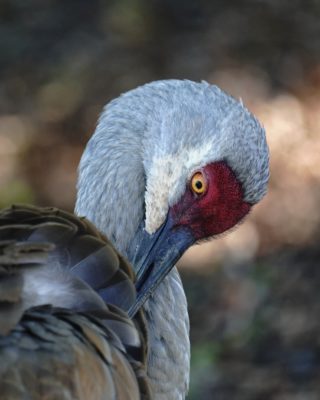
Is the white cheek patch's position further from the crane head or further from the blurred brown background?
the blurred brown background

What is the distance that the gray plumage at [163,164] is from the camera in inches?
171

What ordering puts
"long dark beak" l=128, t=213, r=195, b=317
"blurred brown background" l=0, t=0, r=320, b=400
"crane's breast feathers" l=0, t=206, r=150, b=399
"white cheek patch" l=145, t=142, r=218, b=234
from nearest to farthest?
"crane's breast feathers" l=0, t=206, r=150, b=399, "long dark beak" l=128, t=213, r=195, b=317, "white cheek patch" l=145, t=142, r=218, b=234, "blurred brown background" l=0, t=0, r=320, b=400

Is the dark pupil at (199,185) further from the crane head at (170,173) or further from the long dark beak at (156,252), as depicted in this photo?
the long dark beak at (156,252)

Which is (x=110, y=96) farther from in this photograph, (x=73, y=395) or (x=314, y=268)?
(x=73, y=395)

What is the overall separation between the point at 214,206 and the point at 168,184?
0.64 ft

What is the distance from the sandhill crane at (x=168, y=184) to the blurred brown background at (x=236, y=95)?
281cm

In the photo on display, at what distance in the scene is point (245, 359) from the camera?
7.37 m

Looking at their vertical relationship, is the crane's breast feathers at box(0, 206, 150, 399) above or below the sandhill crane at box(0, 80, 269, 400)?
below

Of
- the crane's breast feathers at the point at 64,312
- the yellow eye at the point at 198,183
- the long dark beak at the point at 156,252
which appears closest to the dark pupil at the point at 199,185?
the yellow eye at the point at 198,183

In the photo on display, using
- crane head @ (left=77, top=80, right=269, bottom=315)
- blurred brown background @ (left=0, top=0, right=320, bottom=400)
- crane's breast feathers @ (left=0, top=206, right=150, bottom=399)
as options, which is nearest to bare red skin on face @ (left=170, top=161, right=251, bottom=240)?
crane head @ (left=77, top=80, right=269, bottom=315)

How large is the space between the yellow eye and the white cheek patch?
0.02 meters

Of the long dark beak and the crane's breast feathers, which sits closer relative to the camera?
the crane's breast feathers

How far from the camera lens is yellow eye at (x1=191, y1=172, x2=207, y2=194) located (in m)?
4.35

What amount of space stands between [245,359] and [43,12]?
3.98m
